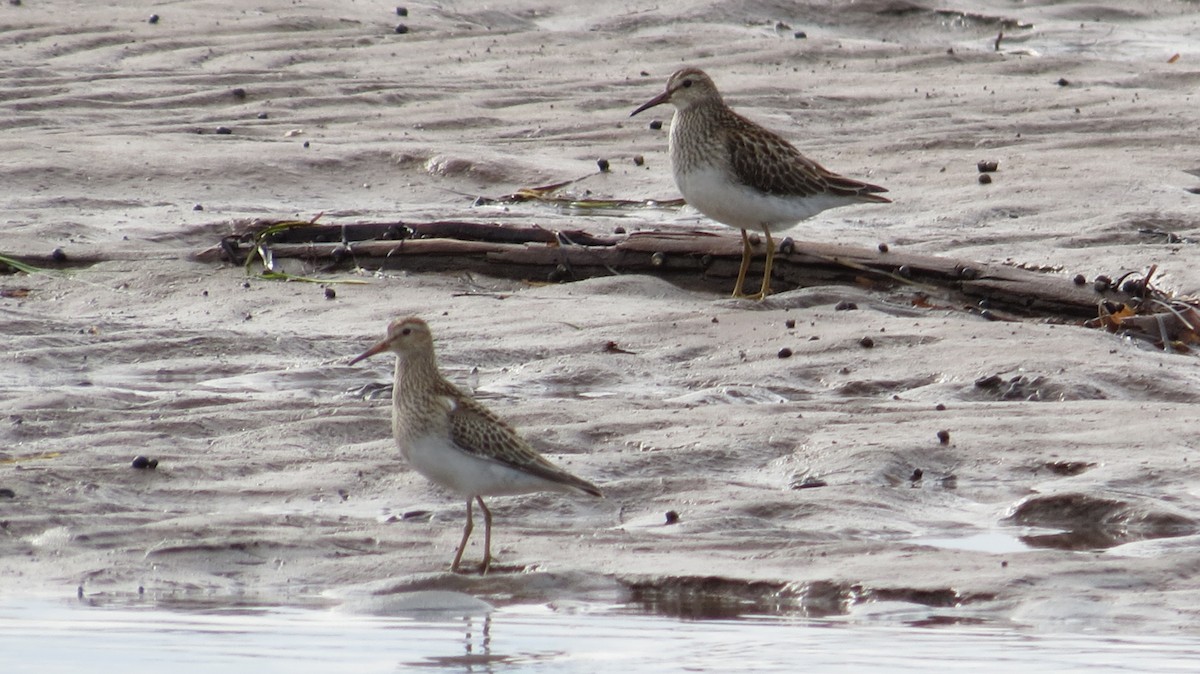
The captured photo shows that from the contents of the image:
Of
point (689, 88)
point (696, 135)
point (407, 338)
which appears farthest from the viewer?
point (689, 88)

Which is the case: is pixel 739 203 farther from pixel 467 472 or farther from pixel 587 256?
pixel 467 472

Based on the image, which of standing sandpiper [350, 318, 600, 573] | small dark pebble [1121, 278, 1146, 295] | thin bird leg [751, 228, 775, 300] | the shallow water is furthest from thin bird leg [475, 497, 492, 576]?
small dark pebble [1121, 278, 1146, 295]

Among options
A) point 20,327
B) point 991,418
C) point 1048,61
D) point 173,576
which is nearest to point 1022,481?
point 991,418

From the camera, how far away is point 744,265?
980 centimetres

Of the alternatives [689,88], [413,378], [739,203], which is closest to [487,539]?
[413,378]

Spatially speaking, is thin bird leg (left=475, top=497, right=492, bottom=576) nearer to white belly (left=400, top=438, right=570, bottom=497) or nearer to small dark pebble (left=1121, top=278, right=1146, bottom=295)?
white belly (left=400, top=438, right=570, bottom=497)

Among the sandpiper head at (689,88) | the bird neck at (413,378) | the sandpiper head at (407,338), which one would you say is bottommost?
the bird neck at (413,378)

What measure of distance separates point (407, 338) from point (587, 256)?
338cm

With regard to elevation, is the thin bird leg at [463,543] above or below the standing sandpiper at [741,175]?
below

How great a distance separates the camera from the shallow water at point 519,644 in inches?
203

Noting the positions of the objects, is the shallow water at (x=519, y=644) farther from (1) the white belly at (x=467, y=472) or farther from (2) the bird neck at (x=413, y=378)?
(2) the bird neck at (x=413, y=378)

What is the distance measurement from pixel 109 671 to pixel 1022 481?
3.41m

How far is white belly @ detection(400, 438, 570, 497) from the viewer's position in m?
6.18

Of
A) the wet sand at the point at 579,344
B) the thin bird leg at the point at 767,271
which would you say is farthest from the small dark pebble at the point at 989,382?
the thin bird leg at the point at 767,271
